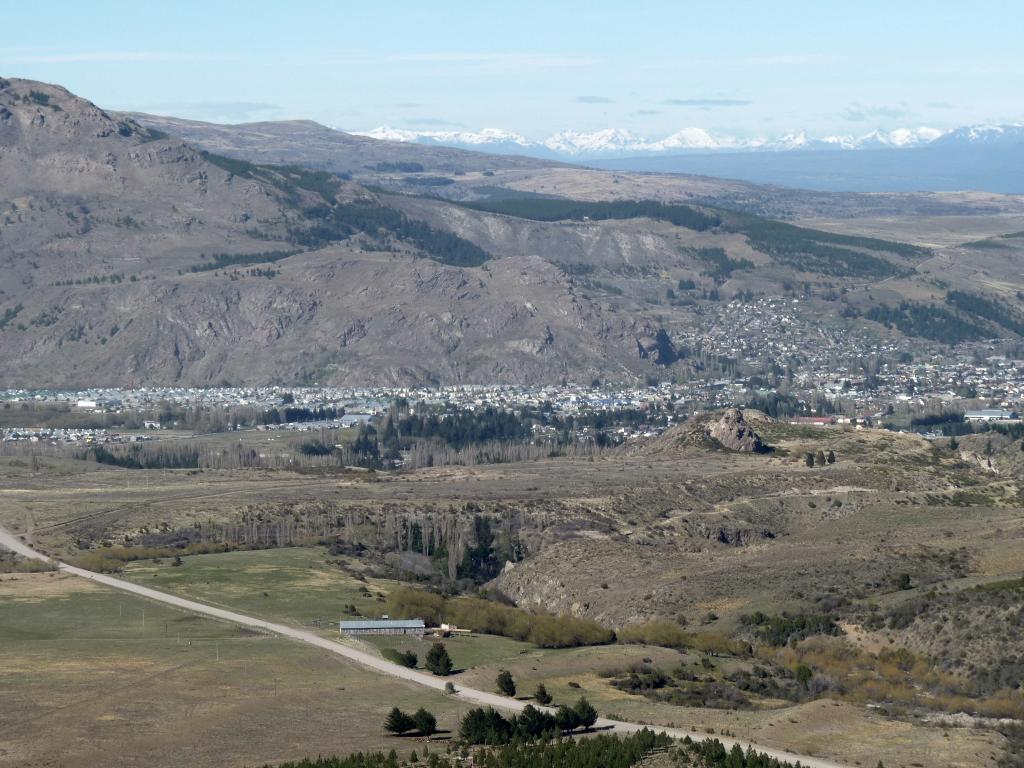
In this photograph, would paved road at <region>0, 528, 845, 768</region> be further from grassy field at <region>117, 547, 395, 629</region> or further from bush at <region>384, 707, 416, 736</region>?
bush at <region>384, 707, 416, 736</region>

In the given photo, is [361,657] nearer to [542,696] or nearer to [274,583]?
[542,696]

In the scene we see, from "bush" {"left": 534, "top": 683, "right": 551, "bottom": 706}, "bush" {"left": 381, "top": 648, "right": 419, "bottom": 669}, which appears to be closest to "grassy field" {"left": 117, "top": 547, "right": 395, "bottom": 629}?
"bush" {"left": 381, "top": 648, "right": 419, "bottom": 669}

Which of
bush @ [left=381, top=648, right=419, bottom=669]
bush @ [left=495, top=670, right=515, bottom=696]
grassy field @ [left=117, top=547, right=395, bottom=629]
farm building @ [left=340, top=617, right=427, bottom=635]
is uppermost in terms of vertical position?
bush @ [left=495, top=670, right=515, bottom=696]

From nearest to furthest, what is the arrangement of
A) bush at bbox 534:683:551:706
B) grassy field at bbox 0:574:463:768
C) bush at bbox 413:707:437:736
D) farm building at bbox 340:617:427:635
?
grassy field at bbox 0:574:463:768 < bush at bbox 413:707:437:736 < bush at bbox 534:683:551:706 < farm building at bbox 340:617:427:635

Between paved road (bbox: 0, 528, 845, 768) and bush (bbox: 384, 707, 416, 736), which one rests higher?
bush (bbox: 384, 707, 416, 736)

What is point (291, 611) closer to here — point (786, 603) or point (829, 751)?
point (786, 603)

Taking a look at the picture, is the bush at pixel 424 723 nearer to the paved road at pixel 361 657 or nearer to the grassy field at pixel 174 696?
the grassy field at pixel 174 696

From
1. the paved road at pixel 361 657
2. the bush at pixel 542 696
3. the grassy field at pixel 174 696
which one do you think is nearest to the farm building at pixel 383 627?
the paved road at pixel 361 657
